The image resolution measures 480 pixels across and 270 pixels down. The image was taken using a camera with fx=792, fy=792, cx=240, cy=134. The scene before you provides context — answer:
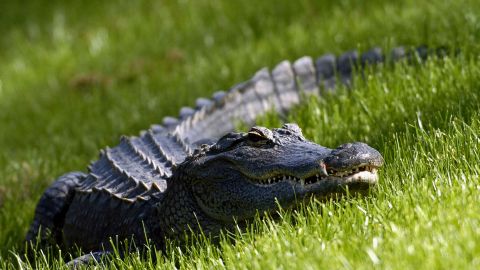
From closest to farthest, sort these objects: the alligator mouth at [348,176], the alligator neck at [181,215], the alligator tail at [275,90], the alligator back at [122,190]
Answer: the alligator mouth at [348,176] → the alligator neck at [181,215] → the alligator back at [122,190] → the alligator tail at [275,90]

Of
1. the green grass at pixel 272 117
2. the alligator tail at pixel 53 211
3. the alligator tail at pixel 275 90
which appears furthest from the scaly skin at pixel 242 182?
the alligator tail at pixel 275 90

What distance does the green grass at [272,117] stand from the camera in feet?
12.5

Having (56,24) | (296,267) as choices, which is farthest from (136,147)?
(56,24)

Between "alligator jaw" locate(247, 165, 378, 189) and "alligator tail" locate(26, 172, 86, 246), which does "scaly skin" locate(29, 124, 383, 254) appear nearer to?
"alligator jaw" locate(247, 165, 378, 189)

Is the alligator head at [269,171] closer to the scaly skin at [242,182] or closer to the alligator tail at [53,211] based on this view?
the scaly skin at [242,182]

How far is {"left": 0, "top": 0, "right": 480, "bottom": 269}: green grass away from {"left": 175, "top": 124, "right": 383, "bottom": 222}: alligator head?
0.37ft

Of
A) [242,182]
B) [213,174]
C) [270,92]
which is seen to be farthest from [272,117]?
[242,182]

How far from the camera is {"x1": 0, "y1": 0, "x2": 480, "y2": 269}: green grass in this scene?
3814 mm

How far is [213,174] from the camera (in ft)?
15.6

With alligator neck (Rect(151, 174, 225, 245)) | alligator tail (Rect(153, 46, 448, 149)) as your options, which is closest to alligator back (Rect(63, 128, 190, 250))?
alligator neck (Rect(151, 174, 225, 245))

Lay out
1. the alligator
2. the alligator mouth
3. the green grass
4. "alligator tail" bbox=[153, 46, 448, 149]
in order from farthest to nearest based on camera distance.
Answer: "alligator tail" bbox=[153, 46, 448, 149], the alligator, the alligator mouth, the green grass

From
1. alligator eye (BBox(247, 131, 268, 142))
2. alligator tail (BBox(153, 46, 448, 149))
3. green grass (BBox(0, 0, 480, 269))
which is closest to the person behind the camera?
green grass (BBox(0, 0, 480, 269))

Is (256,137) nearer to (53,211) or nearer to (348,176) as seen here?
(348,176)

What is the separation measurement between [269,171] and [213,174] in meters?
0.42
